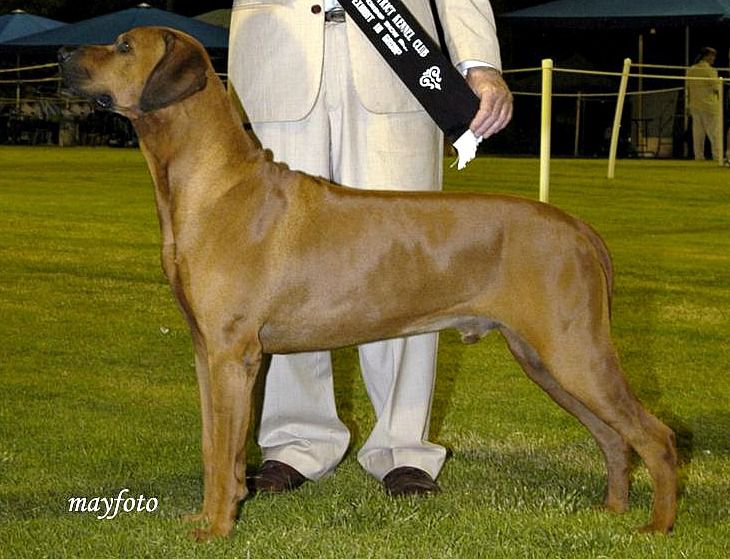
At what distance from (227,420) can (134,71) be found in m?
1.08

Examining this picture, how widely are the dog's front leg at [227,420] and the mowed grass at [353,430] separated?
10 centimetres

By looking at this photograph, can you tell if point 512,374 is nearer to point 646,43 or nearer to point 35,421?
point 35,421

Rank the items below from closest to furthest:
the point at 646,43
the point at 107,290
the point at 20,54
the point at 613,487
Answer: the point at 613,487 → the point at 107,290 → the point at 646,43 → the point at 20,54

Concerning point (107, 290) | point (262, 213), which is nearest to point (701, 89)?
point (107, 290)

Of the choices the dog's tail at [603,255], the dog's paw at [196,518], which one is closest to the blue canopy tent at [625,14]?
the dog's tail at [603,255]

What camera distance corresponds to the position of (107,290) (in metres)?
9.73

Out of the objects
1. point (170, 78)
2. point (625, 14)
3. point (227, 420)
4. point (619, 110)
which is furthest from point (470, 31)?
point (625, 14)

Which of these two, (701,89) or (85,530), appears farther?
(701,89)

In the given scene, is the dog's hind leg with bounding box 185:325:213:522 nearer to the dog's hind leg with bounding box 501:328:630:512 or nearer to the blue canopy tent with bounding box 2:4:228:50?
the dog's hind leg with bounding box 501:328:630:512

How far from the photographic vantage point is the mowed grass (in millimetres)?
4336

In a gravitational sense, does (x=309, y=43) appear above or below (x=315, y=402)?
above

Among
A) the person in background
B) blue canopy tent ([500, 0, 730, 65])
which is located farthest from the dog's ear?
blue canopy tent ([500, 0, 730, 65])

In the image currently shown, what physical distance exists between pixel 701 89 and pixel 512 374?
20154 millimetres

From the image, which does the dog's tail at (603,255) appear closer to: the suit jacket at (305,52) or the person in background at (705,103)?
the suit jacket at (305,52)
